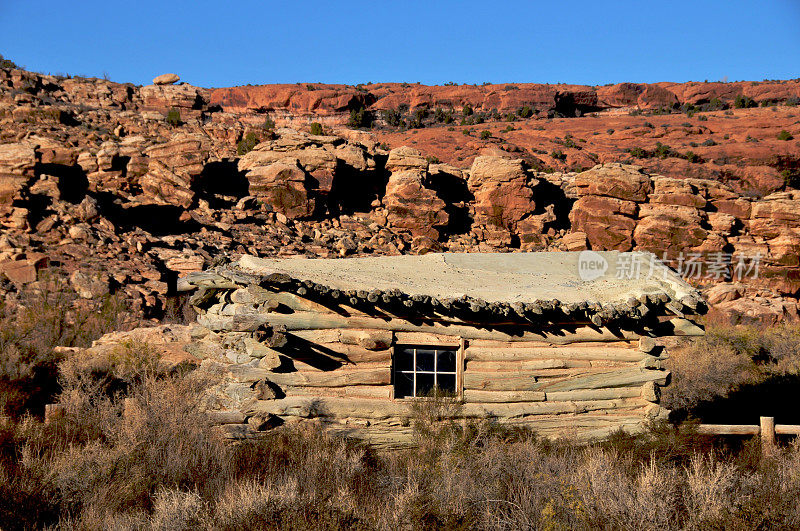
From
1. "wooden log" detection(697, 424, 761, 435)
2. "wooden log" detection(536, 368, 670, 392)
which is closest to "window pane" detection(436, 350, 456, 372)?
"wooden log" detection(536, 368, 670, 392)

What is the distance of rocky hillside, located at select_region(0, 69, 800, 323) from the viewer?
21.8 m

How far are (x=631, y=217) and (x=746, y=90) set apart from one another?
118 feet

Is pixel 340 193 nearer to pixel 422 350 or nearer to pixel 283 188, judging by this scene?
pixel 283 188

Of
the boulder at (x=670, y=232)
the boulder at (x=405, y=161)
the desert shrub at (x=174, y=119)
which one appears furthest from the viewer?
the desert shrub at (x=174, y=119)

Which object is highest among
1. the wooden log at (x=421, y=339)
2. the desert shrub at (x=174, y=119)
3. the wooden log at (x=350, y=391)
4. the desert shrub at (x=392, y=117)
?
the desert shrub at (x=392, y=117)

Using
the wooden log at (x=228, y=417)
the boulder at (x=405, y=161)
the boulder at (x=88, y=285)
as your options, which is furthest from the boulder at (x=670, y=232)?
the wooden log at (x=228, y=417)

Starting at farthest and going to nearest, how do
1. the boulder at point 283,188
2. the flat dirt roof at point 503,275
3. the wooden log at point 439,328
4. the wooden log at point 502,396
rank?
the boulder at point 283,188 < the flat dirt roof at point 503,275 < the wooden log at point 502,396 < the wooden log at point 439,328

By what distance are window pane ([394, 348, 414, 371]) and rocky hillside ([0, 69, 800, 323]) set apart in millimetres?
12969

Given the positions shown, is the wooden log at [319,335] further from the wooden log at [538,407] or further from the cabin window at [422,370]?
the wooden log at [538,407]

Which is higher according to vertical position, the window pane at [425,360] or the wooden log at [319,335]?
the wooden log at [319,335]

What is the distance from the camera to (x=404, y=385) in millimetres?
8875

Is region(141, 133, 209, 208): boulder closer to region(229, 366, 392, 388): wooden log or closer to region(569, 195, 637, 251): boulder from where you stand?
region(569, 195, 637, 251): boulder

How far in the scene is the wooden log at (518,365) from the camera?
8.73 m

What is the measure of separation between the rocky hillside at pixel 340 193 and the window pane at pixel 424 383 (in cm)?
1318
